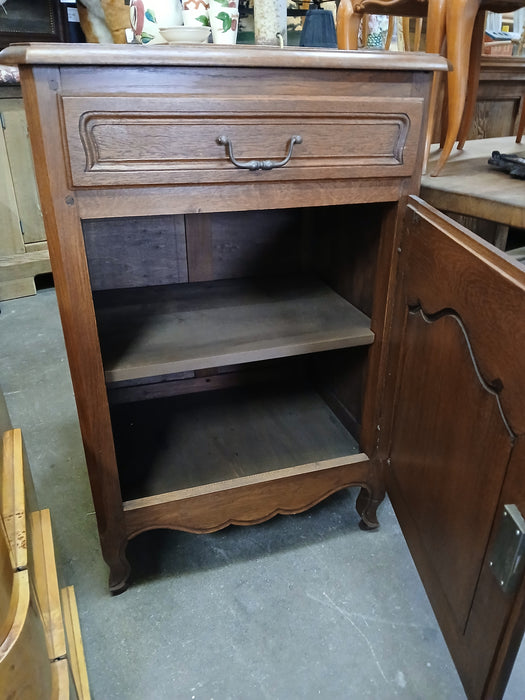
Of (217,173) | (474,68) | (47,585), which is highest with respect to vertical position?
(474,68)

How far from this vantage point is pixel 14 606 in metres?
0.46

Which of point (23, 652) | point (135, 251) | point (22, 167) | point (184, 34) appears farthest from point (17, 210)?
point (23, 652)

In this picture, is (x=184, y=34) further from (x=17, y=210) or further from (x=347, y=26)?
(x=17, y=210)

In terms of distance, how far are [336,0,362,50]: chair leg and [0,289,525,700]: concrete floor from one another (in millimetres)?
1119

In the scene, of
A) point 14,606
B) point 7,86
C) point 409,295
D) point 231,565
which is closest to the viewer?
point 14,606

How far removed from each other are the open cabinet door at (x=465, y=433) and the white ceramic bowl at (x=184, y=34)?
0.40 m

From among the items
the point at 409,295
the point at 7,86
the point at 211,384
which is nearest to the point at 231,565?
the point at 211,384

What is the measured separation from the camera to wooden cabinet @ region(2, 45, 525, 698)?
618mm

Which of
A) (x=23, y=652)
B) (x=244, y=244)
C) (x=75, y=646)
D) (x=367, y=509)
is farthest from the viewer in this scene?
(x=244, y=244)

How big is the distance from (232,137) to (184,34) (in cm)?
19

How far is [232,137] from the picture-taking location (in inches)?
28.1

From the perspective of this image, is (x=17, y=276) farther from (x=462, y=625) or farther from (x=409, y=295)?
(x=462, y=625)

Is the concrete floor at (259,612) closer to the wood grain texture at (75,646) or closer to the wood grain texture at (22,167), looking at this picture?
the wood grain texture at (75,646)

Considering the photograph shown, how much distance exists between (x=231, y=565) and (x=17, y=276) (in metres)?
1.73
